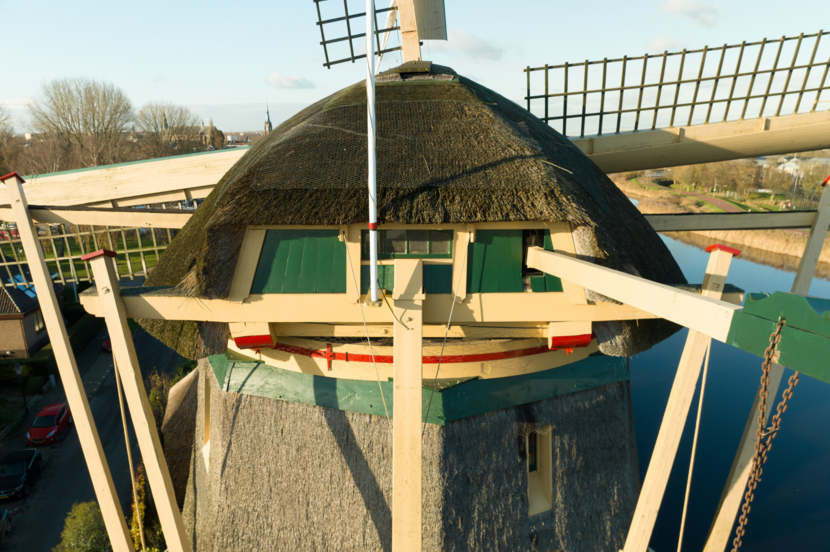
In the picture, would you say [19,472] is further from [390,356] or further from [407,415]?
[407,415]

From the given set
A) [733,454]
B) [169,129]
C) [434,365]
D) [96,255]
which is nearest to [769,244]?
[733,454]

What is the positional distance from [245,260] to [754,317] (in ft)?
14.2

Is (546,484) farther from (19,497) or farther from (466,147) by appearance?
(19,497)

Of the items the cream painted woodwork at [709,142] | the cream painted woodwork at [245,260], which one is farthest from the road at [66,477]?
the cream painted woodwork at [709,142]

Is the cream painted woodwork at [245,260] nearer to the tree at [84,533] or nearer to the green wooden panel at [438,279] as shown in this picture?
the green wooden panel at [438,279]

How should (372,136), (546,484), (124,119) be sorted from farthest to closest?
1. (124,119)
2. (546,484)
3. (372,136)

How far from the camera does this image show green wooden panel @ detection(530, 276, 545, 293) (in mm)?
5066

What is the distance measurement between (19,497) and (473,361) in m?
13.7

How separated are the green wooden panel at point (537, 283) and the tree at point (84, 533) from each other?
10017 millimetres

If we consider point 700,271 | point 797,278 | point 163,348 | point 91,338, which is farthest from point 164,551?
point 700,271

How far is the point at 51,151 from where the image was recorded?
30422 millimetres

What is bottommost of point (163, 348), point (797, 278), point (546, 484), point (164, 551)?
point (163, 348)

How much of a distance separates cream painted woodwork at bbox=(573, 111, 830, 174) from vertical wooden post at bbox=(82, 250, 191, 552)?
26.9 feet

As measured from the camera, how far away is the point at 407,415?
4.45 meters
